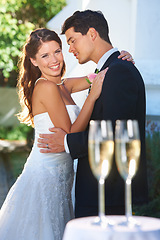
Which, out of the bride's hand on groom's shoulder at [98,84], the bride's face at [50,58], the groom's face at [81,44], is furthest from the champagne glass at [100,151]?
the bride's face at [50,58]

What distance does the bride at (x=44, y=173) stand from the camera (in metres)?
3.76

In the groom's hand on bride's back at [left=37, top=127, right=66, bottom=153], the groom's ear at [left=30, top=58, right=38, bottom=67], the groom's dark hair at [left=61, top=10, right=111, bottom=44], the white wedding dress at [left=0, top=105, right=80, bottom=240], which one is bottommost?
the white wedding dress at [left=0, top=105, right=80, bottom=240]

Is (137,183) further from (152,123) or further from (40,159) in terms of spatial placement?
(152,123)

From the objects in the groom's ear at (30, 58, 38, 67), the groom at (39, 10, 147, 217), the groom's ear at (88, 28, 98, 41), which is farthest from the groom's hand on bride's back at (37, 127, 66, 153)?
the groom's ear at (88, 28, 98, 41)

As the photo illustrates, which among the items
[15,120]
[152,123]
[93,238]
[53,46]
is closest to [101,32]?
[53,46]

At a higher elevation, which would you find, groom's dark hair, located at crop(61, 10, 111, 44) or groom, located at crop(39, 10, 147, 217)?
groom's dark hair, located at crop(61, 10, 111, 44)

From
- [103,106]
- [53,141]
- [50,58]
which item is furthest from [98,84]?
[50,58]

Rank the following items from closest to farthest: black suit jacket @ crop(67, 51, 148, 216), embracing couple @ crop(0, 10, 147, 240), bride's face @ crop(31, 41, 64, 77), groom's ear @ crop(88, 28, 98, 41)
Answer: black suit jacket @ crop(67, 51, 148, 216) < embracing couple @ crop(0, 10, 147, 240) < groom's ear @ crop(88, 28, 98, 41) < bride's face @ crop(31, 41, 64, 77)

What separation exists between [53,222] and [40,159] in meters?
0.50

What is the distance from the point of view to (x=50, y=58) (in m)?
3.88

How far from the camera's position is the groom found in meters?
3.13

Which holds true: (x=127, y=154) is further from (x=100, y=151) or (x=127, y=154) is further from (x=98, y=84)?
(x=98, y=84)

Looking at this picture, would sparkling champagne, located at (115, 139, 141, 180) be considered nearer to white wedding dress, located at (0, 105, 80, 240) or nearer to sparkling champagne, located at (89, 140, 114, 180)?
sparkling champagne, located at (89, 140, 114, 180)

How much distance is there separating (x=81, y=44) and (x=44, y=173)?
1.06m
